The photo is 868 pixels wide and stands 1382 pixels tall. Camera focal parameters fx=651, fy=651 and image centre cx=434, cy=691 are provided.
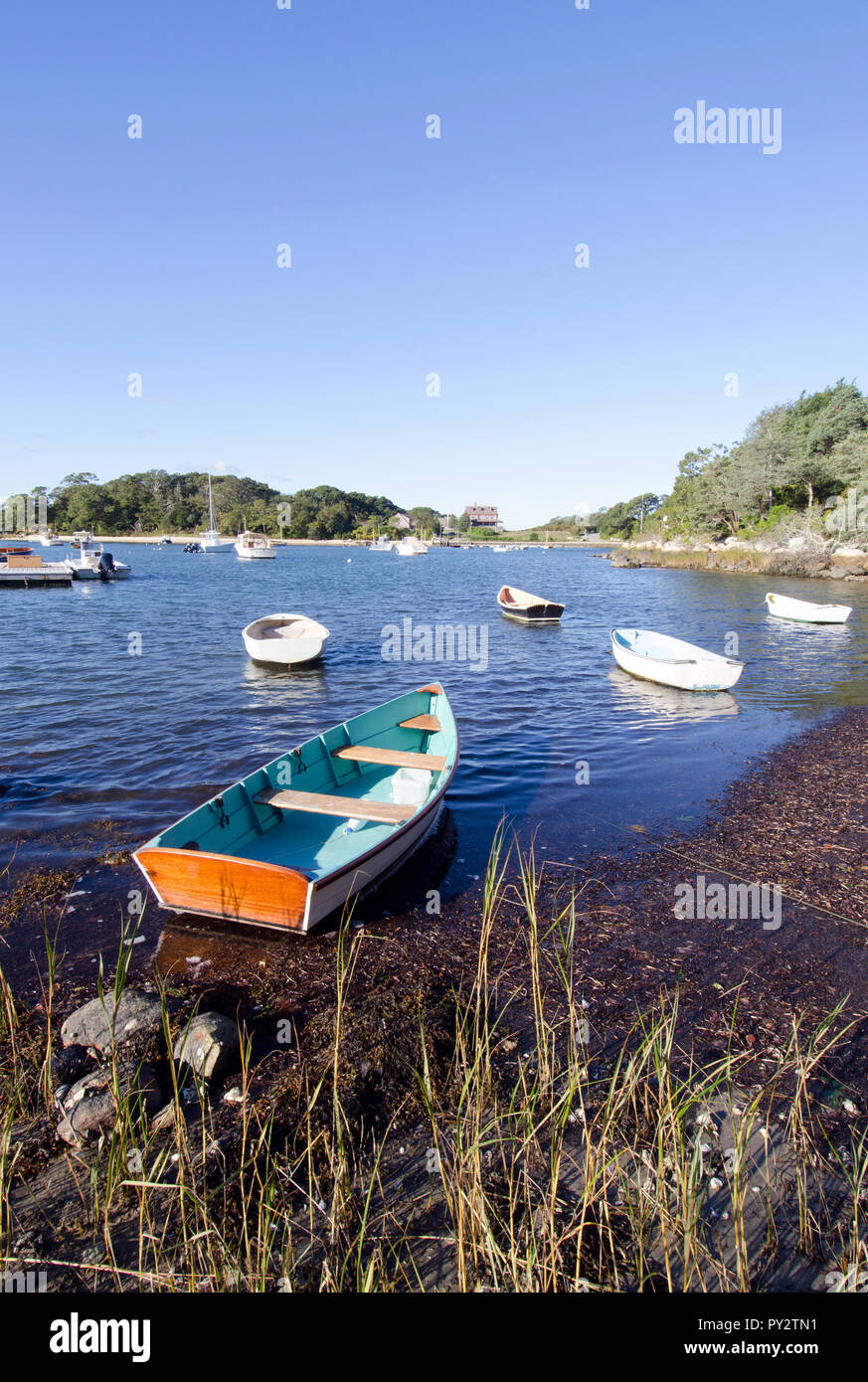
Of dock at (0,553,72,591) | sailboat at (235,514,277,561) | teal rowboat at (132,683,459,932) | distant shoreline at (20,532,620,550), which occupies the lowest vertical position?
teal rowboat at (132,683,459,932)

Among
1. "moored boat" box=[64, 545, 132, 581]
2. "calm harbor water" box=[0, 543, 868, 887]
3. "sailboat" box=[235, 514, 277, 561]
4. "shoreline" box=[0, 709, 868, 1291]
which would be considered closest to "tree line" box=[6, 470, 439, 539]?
"sailboat" box=[235, 514, 277, 561]

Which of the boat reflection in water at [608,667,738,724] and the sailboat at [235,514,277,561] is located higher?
the sailboat at [235,514,277,561]

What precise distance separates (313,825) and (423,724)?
11.3 feet

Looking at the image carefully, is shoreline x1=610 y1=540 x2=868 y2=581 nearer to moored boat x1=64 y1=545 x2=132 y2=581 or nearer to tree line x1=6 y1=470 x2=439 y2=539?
moored boat x1=64 y1=545 x2=132 y2=581

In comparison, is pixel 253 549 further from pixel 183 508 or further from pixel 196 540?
pixel 183 508

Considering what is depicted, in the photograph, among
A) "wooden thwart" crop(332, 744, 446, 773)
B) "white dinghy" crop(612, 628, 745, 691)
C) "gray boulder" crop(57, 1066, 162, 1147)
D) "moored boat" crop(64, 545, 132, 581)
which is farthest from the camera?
"moored boat" crop(64, 545, 132, 581)

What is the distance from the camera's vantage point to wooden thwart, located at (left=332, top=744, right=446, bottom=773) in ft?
32.3

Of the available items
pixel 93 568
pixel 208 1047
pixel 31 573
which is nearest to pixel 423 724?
pixel 208 1047

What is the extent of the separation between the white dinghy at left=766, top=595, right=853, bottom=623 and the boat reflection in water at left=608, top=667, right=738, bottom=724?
1555 centimetres

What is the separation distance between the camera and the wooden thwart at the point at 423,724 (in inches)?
456

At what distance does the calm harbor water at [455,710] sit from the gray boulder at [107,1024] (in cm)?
395

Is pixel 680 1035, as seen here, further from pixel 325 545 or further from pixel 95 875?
pixel 325 545

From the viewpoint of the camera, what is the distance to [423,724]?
11641 mm

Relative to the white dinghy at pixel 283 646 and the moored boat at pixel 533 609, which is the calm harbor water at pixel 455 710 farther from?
the moored boat at pixel 533 609
